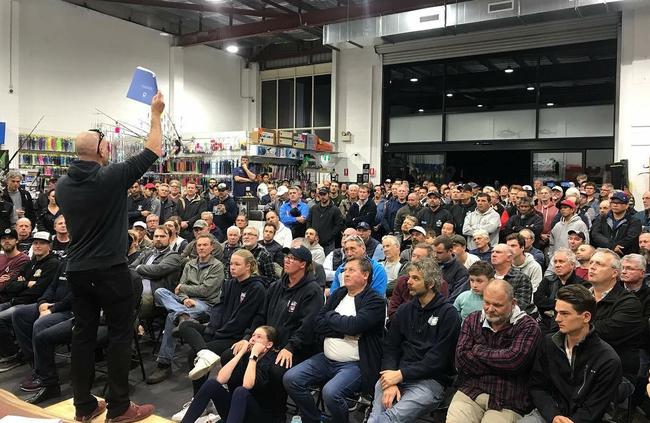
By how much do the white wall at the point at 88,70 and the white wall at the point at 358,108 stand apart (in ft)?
12.3

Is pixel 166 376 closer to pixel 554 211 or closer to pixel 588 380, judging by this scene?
pixel 588 380

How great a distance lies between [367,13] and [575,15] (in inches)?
150

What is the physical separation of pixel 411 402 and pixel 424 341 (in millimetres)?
366

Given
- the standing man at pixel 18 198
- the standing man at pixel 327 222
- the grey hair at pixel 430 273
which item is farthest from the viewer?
the standing man at pixel 18 198

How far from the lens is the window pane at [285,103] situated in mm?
15438

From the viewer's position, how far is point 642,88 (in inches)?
373

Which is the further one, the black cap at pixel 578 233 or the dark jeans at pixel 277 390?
the black cap at pixel 578 233

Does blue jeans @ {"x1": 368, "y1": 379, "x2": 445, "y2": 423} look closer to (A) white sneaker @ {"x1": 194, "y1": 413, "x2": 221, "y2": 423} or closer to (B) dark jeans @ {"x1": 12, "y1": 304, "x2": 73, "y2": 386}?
(A) white sneaker @ {"x1": 194, "y1": 413, "x2": 221, "y2": 423}

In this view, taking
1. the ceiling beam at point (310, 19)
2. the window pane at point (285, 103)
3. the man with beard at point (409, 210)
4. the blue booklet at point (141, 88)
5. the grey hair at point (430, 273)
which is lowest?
the grey hair at point (430, 273)

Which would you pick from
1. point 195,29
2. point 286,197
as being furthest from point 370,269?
point 195,29

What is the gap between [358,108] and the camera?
1352cm

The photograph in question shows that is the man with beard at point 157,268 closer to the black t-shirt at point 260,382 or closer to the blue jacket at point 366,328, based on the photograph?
the black t-shirt at point 260,382

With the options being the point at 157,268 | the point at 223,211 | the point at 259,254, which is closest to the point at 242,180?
the point at 223,211

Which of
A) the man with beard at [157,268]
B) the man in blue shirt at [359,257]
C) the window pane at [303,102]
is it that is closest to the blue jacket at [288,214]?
the man with beard at [157,268]
